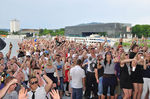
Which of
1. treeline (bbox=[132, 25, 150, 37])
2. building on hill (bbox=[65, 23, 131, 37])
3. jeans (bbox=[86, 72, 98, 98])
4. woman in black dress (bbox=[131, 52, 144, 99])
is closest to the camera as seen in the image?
woman in black dress (bbox=[131, 52, 144, 99])

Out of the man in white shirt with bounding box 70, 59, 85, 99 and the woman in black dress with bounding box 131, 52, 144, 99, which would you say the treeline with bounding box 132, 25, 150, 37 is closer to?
the woman in black dress with bounding box 131, 52, 144, 99

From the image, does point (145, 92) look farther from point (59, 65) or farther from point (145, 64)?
point (59, 65)

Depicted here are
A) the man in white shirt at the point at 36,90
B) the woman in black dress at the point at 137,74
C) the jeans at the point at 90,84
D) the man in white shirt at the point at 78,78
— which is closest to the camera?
the man in white shirt at the point at 36,90

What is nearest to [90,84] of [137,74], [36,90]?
[137,74]

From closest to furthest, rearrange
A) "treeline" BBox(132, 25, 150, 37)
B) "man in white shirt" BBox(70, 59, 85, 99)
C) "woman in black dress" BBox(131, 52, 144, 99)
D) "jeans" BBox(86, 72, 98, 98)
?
1. "man in white shirt" BBox(70, 59, 85, 99)
2. "woman in black dress" BBox(131, 52, 144, 99)
3. "jeans" BBox(86, 72, 98, 98)
4. "treeline" BBox(132, 25, 150, 37)

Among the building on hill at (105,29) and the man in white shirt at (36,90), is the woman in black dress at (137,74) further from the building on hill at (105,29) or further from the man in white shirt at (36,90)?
the building on hill at (105,29)

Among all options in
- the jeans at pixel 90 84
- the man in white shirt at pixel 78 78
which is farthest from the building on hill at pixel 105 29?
the man in white shirt at pixel 78 78

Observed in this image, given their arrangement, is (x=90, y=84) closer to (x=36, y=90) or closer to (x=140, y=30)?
(x=36, y=90)

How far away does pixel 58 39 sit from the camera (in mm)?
13836

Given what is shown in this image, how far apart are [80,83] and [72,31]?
120781mm

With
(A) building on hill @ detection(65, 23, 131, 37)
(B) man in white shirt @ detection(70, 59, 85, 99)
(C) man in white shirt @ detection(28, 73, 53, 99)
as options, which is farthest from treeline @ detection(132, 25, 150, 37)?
(C) man in white shirt @ detection(28, 73, 53, 99)

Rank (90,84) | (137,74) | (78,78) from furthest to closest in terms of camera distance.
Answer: (90,84), (137,74), (78,78)

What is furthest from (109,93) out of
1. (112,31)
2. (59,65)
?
(112,31)

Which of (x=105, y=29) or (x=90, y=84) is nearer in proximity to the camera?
(x=90, y=84)
